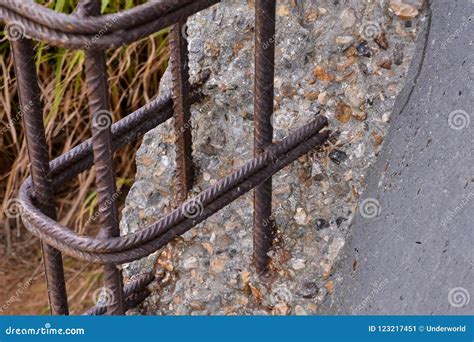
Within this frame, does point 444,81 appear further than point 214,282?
No

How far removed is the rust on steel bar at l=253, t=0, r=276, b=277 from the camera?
→ 1.23 metres

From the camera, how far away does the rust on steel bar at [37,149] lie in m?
1.12

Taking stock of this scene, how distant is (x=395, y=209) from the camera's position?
4.33ft

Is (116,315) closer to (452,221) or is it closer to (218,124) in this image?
(218,124)

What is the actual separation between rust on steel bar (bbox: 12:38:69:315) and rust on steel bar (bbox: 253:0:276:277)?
0.31m

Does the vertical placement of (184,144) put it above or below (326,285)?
above

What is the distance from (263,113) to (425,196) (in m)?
0.27

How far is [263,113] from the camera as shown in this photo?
4.21 feet

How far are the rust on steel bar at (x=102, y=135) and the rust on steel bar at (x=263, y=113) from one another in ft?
0.91

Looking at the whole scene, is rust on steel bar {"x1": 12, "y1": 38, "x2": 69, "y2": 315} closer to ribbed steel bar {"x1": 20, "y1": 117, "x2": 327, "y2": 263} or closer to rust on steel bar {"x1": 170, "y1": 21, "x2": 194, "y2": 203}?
ribbed steel bar {"x1": 20, "y1": 117, "x2": 327, "y2": 263}

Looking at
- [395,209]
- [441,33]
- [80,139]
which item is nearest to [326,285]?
[395,209]

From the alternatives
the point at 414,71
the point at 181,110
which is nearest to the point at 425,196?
the point at 414,71

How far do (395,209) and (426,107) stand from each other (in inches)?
6.3

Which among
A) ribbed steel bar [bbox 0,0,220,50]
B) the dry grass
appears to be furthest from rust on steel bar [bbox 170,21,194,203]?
the dry grass
